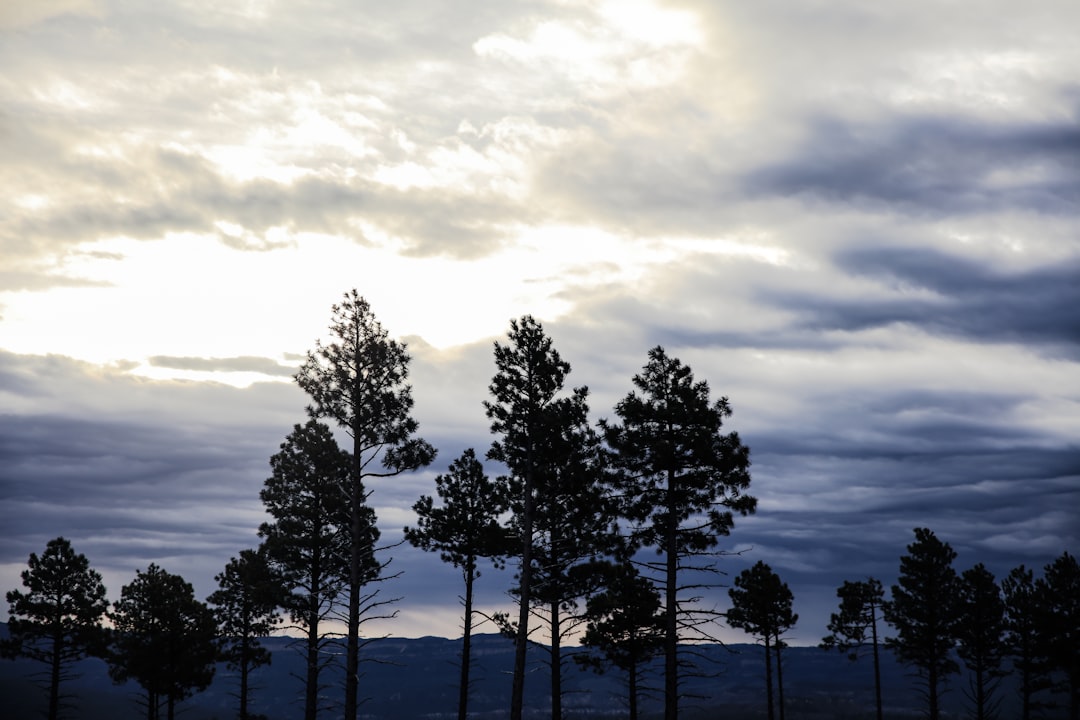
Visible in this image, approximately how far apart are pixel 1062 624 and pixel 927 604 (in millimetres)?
11598

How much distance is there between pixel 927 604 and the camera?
222ft

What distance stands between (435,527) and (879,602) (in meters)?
39.5

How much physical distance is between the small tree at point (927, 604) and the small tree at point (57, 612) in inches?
2090

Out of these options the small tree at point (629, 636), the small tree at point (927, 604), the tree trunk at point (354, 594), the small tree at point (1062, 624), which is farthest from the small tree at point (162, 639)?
the small tree at point (1062, 624)

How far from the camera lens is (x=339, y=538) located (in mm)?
42750

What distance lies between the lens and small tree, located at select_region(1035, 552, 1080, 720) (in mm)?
69625

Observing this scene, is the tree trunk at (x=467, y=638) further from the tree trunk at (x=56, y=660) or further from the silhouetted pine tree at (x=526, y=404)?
the tree trunk at (x=56, y=660)

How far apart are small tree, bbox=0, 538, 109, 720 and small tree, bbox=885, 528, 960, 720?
174ft

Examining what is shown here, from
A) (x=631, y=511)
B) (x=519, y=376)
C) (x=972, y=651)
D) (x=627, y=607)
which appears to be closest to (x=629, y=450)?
(x=631, y=511)

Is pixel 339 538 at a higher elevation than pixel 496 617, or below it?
higher

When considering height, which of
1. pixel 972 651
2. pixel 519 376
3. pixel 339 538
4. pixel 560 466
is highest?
pixel 519 376

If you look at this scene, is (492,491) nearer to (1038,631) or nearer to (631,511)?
(631,511)

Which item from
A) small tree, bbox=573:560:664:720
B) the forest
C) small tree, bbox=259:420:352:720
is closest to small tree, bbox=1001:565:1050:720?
the forest

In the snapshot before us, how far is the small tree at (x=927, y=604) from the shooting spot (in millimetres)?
67375
